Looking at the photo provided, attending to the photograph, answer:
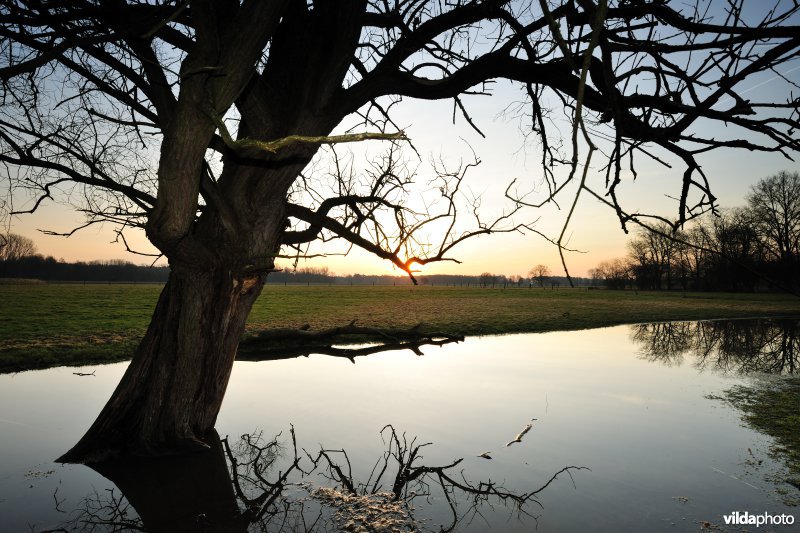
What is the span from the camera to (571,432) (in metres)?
5.56

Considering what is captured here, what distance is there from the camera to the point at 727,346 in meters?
13.5

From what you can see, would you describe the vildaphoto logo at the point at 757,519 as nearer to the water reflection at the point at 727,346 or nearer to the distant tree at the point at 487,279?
the water reflection at the point at 727,346

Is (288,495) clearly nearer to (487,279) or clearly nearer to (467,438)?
(467,438)

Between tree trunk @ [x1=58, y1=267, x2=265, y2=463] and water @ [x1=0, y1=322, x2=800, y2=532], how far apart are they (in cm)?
30

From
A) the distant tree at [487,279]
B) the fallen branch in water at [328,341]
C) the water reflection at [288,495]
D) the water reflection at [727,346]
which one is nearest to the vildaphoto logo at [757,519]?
the water reflection at [288,495]

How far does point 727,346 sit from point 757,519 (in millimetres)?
12824

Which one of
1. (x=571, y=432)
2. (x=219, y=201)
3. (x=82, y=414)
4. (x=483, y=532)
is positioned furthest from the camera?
(x=82, y=414)

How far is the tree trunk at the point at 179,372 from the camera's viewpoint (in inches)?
168

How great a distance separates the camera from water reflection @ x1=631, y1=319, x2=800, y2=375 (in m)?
10.4

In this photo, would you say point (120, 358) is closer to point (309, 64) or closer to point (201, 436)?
point (201, 436)

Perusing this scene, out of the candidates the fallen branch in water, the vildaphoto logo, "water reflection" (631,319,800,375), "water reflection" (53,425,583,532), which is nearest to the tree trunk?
"water reflection" (53,425,583,532)

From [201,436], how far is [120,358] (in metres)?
8.44

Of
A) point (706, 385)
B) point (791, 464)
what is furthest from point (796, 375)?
point (791, 464)

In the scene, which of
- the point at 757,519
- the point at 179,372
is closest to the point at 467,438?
the point at 757,519
